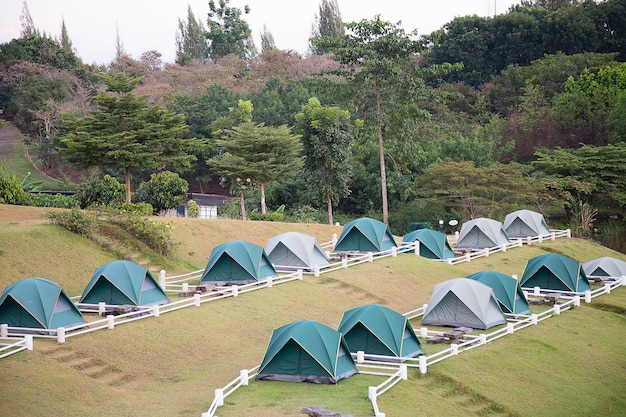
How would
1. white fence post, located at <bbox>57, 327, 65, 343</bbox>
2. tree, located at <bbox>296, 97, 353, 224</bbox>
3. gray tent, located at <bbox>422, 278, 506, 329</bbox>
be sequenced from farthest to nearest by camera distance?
tree, located at <bbox>296, 97, 353, 224</bbox> < gray tent, located at <bbox>422, 278, 506, 329</bbox> < white fence post, located at <bbox>57, 327, 65, 343</bbox>

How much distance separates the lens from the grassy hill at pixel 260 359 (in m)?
19.9

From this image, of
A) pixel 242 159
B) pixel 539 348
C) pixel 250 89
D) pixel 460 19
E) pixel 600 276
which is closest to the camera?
pixel 539 348

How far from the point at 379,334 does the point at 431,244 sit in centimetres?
1861

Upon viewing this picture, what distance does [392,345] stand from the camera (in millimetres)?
23781

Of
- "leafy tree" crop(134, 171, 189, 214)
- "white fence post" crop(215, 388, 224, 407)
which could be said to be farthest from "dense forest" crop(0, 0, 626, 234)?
"white fence post" crop(215, 388, 224, 407)

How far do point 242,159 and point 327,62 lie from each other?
167 feet

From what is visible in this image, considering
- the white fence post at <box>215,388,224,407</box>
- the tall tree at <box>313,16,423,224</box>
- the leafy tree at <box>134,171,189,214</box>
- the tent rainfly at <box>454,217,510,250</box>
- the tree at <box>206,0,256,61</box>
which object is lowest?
the white fence post at <box>215,388,224,407</box>

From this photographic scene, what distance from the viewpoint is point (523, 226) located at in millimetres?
49594

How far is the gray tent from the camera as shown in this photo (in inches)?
1119

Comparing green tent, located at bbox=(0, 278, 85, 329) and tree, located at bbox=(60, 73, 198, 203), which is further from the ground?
tree, located at bbox=(60, 73, 198, 203)

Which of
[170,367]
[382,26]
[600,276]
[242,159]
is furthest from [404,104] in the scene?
[170,367]

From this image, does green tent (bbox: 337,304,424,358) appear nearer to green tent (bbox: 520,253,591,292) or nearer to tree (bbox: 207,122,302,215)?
green tent (bbox: 520,253,591,292)

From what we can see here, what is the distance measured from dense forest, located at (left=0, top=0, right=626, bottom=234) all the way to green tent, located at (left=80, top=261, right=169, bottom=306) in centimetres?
1157

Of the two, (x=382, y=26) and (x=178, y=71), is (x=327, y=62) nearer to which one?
(x=178, y=71)
